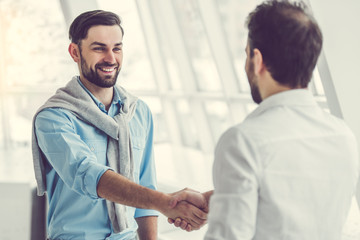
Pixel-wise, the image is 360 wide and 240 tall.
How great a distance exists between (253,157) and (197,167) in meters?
Result: 6.19

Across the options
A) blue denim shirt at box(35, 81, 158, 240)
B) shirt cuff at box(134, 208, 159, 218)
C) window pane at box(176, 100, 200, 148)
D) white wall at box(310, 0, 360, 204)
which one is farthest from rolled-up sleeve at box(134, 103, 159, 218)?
window pane at box(176, 100, 200, 148)

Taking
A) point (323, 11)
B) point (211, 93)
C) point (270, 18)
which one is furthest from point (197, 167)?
point (270, 18)

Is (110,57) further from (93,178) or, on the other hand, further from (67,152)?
(93,178)

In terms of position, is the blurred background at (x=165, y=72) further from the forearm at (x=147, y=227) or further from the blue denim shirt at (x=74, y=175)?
the blue denim shirt at (x=74, y=175)

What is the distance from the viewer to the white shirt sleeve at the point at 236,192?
3.99 ft

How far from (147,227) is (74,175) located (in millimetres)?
554

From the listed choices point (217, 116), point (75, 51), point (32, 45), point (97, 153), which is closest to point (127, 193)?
point (97, 153)

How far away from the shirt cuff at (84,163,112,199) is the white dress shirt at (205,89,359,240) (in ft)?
2.48

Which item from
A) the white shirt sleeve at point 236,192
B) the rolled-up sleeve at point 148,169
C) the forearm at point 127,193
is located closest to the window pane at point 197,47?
the rolled-up sleeve at point 148,169

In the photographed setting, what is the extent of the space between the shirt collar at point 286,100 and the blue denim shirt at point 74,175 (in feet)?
2.74

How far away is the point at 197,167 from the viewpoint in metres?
Answer: 7.39

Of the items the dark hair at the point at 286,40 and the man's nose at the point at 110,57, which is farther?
the man's nose at the point at 110,57

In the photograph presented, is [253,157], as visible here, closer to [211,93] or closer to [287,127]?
[287,127]

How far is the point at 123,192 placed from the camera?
1.95 metres
